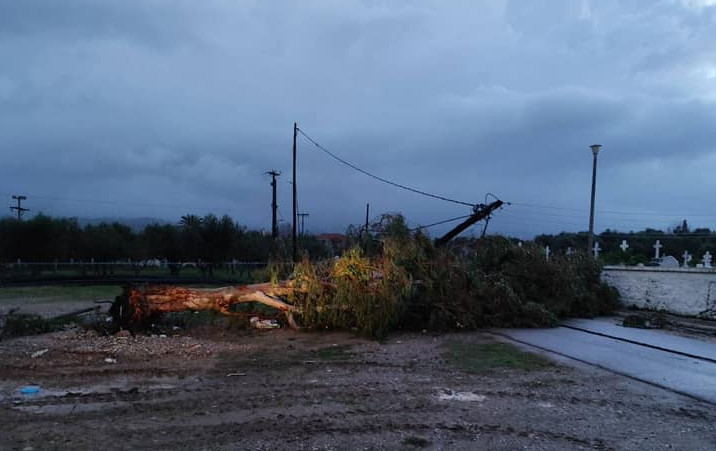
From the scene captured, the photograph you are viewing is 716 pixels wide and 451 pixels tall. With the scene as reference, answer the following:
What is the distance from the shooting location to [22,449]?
15.0 ft

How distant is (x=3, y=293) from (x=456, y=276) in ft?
63.8

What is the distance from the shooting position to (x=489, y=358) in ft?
29.8

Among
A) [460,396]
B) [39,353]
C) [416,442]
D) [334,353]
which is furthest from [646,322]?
[39,353]

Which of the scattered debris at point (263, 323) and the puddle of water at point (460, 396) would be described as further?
the scattered debris at point (263, 323)

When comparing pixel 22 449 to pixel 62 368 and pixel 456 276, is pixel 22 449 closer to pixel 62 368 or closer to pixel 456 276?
pixel 62 368

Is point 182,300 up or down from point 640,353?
up

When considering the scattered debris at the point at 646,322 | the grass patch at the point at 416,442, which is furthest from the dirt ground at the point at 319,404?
the scattered debris at the point at 646,322

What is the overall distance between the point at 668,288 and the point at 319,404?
43.1 ft

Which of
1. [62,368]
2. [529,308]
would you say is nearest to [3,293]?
[62,368]

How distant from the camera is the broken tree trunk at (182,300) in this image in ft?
38.3

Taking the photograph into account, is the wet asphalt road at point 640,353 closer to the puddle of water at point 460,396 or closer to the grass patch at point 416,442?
the puddle of water at point 460,396

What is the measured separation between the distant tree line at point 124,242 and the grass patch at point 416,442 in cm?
→ 3276

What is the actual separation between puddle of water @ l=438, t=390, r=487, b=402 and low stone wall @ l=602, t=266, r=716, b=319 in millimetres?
10787

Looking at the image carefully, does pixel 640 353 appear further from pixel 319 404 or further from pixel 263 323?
pixel 263 323
